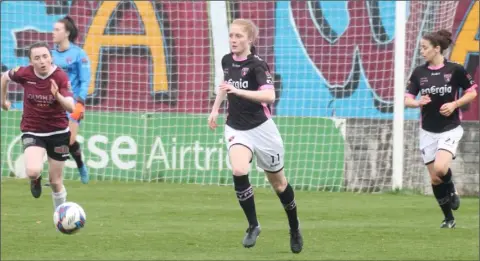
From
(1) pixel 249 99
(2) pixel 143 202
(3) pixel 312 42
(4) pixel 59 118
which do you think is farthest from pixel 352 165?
(1) pixel 249 99

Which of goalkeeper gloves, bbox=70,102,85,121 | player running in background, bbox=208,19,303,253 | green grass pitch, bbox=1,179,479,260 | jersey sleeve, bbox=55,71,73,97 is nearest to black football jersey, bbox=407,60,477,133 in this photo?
green grass pitch, bbox=1,179,479,260

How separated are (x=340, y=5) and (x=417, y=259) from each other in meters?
8.80

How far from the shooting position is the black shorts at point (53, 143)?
11703 mm

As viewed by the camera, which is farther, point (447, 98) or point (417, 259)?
point (447, 98)

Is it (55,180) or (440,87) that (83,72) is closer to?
(55,180)

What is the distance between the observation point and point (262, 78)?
9891 mm

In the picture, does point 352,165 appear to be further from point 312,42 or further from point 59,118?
point 59,118

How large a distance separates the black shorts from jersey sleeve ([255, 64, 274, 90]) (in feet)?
9.65

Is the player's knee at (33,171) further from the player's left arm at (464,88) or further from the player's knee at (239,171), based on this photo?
the player's left arm at (464,88)

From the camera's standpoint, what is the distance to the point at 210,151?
18672 mm

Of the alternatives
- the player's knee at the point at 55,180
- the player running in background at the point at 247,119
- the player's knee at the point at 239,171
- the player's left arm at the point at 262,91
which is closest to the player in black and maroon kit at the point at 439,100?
the player running in background at the point at 247,119

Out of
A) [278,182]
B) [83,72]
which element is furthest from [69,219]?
[83,72]

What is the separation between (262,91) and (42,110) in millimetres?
2975

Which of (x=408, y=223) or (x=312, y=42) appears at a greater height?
(x=312, y=42)
